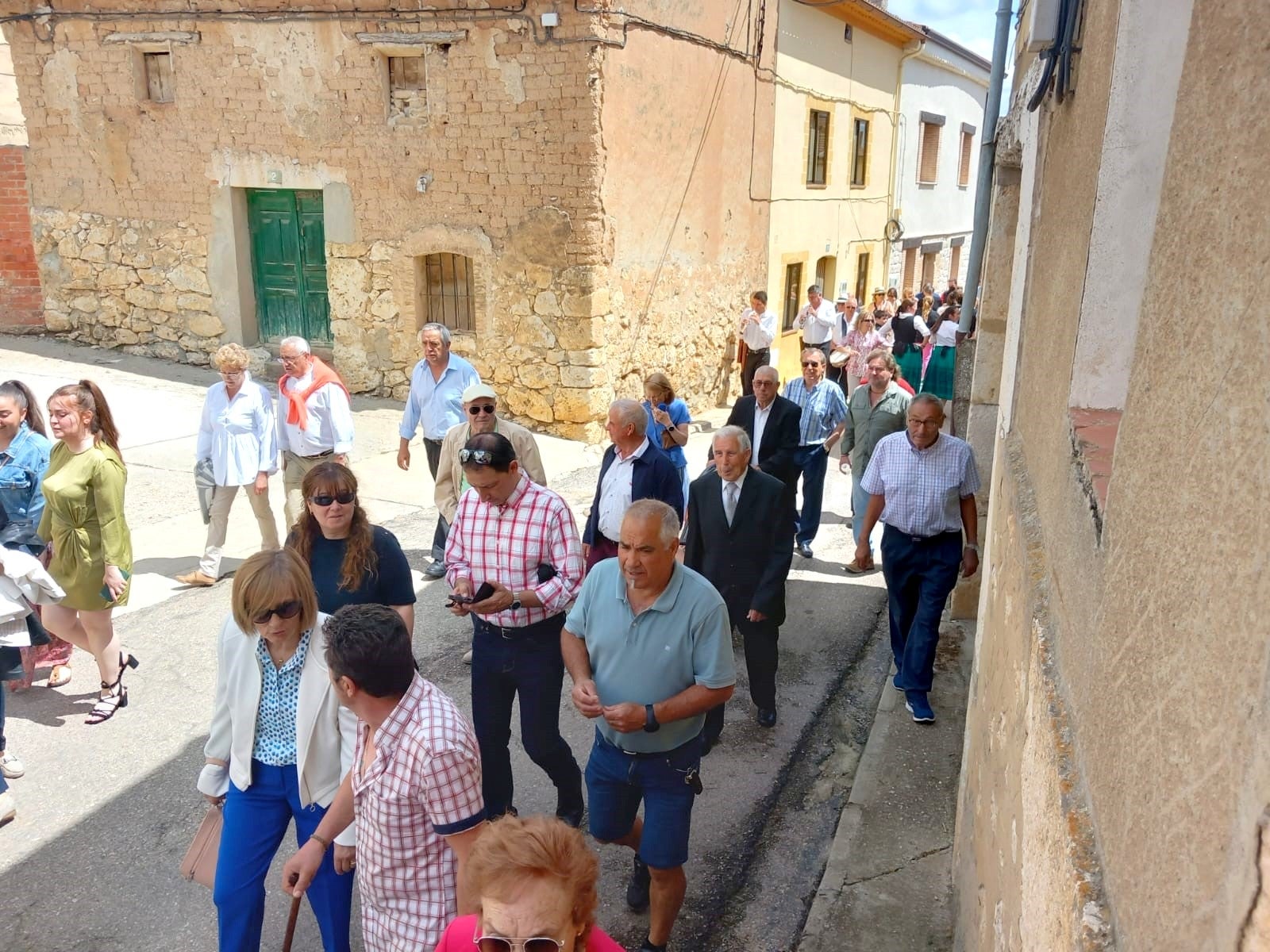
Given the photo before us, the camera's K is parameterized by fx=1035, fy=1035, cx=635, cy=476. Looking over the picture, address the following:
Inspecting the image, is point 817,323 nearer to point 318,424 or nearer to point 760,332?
point 760,332

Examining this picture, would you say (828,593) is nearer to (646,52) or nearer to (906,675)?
(906,675)

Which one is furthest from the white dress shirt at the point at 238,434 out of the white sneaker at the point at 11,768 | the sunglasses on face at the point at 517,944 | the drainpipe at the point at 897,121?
the drainpipe at the point at 897,121

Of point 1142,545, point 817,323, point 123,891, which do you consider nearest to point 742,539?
point 123,891

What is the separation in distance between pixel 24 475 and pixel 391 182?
7.33 m

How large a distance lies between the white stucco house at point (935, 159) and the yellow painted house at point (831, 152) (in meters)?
0.80

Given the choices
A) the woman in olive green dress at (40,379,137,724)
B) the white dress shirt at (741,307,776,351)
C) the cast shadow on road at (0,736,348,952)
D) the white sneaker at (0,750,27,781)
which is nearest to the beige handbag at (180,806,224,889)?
the cast shadow on road at (0,736,348,952)

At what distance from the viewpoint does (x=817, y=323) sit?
14141mm

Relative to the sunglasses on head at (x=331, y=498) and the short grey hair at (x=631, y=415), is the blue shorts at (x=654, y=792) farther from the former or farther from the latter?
the short grey hair at (x=631, y=415)

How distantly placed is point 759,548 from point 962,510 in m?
1.10

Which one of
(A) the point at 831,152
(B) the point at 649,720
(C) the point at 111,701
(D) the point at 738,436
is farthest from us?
(A) the point at 831,152

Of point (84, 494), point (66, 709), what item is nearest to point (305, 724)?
point (84, 494)

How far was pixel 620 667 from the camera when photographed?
3.57m

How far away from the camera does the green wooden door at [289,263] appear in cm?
1263

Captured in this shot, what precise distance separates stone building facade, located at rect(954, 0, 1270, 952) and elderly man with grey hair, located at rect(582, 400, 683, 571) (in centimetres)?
238
